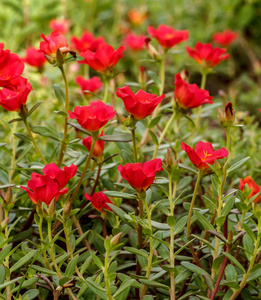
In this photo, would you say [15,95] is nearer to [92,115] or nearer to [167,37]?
[92,115]

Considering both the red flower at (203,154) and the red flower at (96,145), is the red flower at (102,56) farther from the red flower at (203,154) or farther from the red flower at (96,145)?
the red flower at (203,154)

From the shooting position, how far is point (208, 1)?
4219mm

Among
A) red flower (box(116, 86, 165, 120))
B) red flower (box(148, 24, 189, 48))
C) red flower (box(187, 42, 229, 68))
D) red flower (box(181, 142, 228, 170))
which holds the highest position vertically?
red flower (box(116, 86, 165, 120))

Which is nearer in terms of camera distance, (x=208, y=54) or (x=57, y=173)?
(x=57, y=173)

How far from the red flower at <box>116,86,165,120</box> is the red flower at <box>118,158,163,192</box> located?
0.10 meters

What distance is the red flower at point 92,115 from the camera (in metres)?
0.78

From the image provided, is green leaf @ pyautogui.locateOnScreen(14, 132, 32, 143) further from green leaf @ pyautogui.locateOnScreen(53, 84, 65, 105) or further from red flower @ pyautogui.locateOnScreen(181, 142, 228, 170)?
red flower @ pyautogui.locateOnScreen(181, 142, 228, 170)

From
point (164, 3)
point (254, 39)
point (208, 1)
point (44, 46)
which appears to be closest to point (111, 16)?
point (164, 3)

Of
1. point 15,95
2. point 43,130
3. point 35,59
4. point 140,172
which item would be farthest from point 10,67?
point 35,59

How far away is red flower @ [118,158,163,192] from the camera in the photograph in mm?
718

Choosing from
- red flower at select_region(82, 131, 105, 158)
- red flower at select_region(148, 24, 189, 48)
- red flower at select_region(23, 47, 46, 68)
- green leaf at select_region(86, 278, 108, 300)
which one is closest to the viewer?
green leaf at select_region(86, 278, 108, 300)

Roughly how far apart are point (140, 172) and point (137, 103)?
0.13 meters

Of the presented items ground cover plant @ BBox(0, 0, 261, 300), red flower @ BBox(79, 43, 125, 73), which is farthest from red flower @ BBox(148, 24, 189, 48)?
red flower @ BBox(79, 43, 125, 73)

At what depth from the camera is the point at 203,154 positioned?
80 cm
